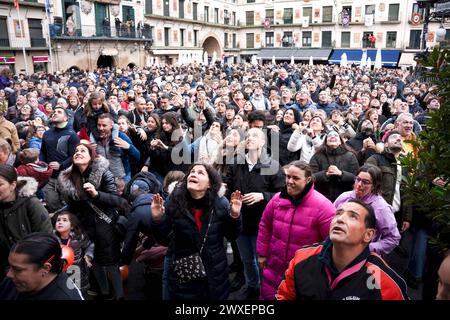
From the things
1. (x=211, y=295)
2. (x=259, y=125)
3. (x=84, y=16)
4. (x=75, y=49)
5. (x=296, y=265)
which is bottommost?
(x=211, y=295)

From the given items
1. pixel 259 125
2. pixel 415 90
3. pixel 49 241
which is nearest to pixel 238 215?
pixel 49 241

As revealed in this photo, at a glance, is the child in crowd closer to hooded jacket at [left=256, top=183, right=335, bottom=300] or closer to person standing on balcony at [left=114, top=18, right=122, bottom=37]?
hooded jacket at [left=256, top=183, right=335, bottom=300]

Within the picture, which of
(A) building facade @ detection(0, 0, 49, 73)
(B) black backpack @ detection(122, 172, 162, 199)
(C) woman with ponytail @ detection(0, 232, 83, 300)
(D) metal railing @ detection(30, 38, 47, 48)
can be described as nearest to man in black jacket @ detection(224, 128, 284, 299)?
(B) black backpack @ detection(122, 172, 162, 199)

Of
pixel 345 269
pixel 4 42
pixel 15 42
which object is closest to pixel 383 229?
pixel 345 269

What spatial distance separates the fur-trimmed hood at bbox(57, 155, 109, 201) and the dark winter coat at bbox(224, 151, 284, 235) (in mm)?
1452

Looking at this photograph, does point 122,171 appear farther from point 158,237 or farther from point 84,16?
point 84,16

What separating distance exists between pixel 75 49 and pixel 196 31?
17.1 meters

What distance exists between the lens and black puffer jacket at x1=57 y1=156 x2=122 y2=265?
371cm

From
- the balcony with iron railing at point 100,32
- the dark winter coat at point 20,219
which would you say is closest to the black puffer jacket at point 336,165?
the dark winter coat at point 20,219

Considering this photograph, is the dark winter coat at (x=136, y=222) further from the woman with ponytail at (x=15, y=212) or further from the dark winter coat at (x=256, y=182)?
the dark winter coat at (x=256, y=182)

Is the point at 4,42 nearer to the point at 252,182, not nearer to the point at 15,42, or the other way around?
the point at 15,42

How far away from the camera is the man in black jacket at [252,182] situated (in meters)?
4.00

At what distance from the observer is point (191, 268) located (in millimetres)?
3156
